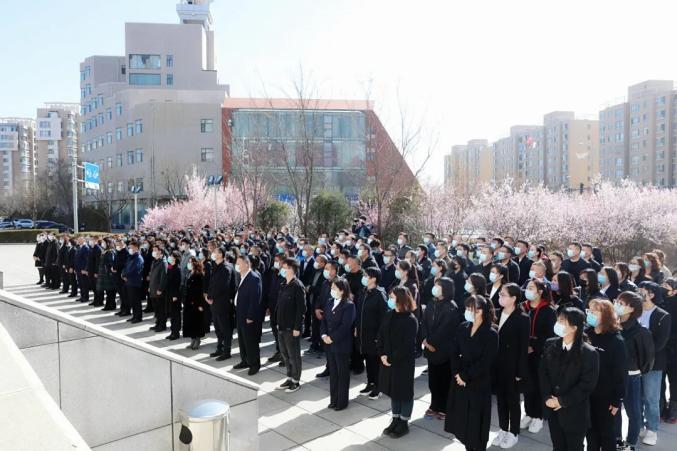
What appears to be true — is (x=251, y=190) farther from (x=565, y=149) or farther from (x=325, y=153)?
(x=565, y=149)

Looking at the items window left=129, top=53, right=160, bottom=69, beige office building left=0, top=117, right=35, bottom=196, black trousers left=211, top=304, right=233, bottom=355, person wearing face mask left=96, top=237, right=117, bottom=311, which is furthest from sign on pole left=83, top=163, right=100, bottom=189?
beige office building left=0, top=117, right=35, bottom=196

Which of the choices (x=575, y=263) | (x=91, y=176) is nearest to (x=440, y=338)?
(x=575, y=263)

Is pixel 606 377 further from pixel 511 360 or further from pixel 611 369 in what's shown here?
pixel 511 360

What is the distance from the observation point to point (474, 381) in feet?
16.8

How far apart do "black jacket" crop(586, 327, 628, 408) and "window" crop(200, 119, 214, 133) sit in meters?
56.5

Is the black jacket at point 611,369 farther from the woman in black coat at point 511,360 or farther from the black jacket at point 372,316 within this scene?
the black jacket at point 372,316

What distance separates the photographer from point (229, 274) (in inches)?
362

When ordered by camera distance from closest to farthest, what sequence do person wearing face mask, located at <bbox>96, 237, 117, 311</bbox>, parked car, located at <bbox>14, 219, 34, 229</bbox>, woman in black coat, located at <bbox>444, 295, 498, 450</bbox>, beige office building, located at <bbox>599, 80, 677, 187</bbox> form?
woman in black coat, located at <bbox>444, 295, 498, 450</bbox> → person wearing face mask, located at <bbox>96, 237, 117, 311</bbox> → parked car, located at <bbox>14, 219, 34, 229</bbox> → beige office building, located at <bbox>599, 80, 677, 187</bbox>

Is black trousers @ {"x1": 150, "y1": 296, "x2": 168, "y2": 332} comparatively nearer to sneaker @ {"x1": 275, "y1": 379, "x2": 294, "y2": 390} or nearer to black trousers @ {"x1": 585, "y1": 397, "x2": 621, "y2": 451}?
sneaker @ {"x1": 275, "y1": 379, "x2": 294, "y2": 390}

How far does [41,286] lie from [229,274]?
1221 cm

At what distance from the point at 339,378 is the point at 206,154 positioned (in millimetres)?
54178

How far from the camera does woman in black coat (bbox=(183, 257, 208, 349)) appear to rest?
9844mm

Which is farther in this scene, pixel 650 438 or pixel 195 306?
pixel 195 306

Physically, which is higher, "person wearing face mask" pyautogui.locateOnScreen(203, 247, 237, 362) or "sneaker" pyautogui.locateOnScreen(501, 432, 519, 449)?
"person wearing face mask" pyautogui.locateOnScreen(203, 247, 237, 362)
